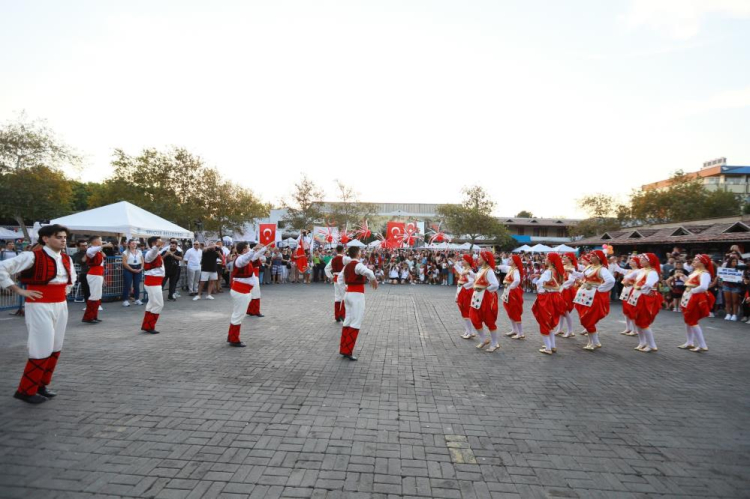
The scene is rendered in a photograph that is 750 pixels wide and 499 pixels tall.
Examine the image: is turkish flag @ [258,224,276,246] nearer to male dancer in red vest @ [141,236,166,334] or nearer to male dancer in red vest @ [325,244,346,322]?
male dancer in red vest @ [325,244,346,322]

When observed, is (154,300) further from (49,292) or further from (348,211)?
(348,211)

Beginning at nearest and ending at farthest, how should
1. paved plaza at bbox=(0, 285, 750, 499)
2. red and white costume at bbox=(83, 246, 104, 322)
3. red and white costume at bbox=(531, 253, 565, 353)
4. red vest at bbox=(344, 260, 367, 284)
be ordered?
paved plaza at bbox=(0, 285, 750, 499) < red vest at bbox=(344, 260, 367, 284) < red and white costume at bbox=(531, 253, 565, 353) < red and white costume at bbox=(83, 246, 104, 322)

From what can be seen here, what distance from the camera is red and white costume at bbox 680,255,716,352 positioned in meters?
7.71

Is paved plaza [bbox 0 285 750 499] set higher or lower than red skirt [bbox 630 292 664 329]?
lower

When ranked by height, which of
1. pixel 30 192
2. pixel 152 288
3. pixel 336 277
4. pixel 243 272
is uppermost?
pixel 30 192

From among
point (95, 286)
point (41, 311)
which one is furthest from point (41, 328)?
point (95, 286)

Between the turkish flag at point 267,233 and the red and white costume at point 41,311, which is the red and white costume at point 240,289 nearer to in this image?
the red and white costume at point 41,311

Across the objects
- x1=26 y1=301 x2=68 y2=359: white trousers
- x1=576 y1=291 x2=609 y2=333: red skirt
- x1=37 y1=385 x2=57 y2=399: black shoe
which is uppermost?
x1=26 y1=301 x2=68 y2=359: white trousers

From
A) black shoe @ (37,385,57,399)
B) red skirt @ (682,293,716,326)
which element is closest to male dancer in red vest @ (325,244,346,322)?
black shoe @ (37,385,57,399)

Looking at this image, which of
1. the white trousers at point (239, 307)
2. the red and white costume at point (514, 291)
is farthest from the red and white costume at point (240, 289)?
the red and white costume at point (514, 291)

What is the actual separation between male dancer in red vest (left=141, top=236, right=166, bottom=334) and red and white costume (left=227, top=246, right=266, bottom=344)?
1.85 meters

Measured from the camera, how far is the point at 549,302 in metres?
7.52

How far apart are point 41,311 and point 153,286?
12.3ft

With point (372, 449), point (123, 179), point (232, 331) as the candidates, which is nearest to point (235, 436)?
point (372, 449)
